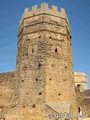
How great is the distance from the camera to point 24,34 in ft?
50.2

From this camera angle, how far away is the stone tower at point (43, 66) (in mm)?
12828

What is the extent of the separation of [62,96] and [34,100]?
193 centimetres

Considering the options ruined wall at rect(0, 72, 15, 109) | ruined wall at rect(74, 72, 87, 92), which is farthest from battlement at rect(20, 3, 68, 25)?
ruined wall at rect(74, 72, 87, 92)

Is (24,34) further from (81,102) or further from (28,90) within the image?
(81,102)

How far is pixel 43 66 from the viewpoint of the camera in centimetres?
1373

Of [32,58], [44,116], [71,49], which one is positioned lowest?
[44,116]

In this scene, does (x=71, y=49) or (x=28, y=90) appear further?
(x=71, y=49)

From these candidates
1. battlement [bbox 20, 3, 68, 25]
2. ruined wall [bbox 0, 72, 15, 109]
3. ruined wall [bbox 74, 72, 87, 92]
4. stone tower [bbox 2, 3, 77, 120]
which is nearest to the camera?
stone tower [bbox 2, 3, 77, 120]

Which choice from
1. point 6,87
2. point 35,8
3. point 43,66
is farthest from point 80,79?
point 43,66

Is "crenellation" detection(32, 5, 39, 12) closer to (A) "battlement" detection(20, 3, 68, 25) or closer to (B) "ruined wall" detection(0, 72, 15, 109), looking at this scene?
(A) "battlement" detection(20, 3, 68, 25)

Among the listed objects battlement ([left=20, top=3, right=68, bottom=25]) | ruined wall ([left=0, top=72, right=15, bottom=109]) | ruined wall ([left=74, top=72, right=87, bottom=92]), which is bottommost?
ruined wall ([left=0, top=72, right=15, bottom=109])

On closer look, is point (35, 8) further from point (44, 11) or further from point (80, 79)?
point (80, 79)

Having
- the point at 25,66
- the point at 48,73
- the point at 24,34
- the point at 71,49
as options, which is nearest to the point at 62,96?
the point at 48,73

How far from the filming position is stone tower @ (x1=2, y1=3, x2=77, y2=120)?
42.1 feet
